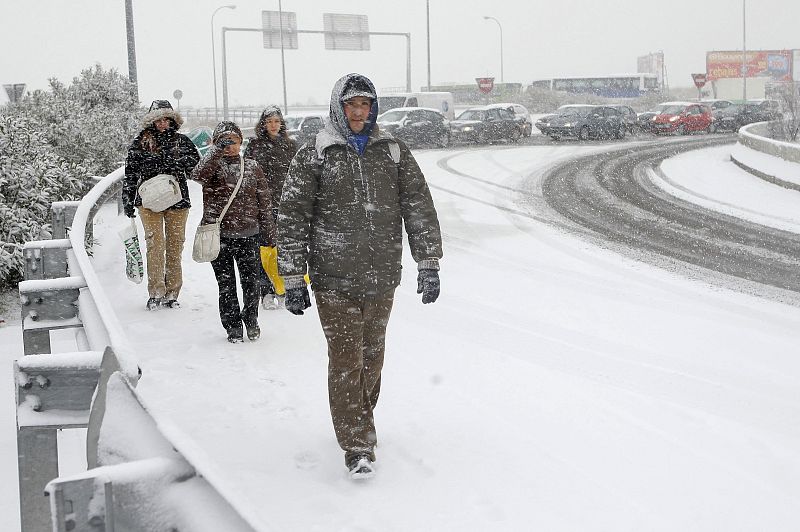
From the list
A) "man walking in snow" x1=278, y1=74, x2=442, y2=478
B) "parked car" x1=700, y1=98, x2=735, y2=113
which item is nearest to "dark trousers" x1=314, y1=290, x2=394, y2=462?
"man walking in snow" x1=278, y1=74, x2=442, y2=478

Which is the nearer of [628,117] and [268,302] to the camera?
[268,302]

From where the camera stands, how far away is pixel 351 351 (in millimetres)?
4449

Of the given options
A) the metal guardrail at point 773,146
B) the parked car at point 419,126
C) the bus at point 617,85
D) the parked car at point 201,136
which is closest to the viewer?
the parked car at point 201,136

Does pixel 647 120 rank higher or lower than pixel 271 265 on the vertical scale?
higher

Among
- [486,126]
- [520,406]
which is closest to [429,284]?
[520,406]

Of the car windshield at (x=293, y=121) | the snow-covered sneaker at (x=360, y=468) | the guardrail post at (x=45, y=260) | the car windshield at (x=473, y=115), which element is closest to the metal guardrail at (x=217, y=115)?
the car windshield at (x=473, y=115)

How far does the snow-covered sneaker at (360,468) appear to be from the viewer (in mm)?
4418

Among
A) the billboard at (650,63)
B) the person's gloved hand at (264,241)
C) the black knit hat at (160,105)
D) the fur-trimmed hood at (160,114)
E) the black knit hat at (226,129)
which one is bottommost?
the person's gloved hand at (264,241)

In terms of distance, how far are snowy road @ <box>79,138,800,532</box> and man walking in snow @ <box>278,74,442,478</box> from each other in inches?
17.7

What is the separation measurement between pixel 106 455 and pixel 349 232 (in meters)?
2.67

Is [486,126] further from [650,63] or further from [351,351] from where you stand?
[650,63]

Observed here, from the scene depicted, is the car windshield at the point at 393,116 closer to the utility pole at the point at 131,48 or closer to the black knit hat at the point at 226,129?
the utility pole at the point at 131,48

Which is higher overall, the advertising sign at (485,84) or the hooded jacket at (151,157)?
the advertising sign at (485,84)

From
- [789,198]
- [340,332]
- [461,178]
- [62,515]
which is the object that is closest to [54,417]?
[62,515]
